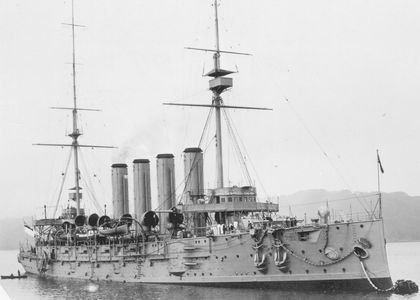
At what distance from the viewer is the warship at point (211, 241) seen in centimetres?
1931

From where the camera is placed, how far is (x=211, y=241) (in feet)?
72.4

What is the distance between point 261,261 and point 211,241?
2.36 m

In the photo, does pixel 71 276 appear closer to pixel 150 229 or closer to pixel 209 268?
pixel 150 229

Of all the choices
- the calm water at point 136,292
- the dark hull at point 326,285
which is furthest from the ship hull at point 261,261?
the calm water at point 136,292

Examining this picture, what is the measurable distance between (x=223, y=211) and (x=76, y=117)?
14624 mm

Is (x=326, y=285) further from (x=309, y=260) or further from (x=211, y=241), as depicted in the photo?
(x=211, y=241)

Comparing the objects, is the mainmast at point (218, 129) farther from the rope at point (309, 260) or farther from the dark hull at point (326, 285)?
the dark hull at point (326, 285)

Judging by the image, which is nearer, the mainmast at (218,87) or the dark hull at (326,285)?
the dark hull at (326,285)

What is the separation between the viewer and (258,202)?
922 inches

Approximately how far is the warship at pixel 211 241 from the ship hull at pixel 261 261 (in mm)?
33

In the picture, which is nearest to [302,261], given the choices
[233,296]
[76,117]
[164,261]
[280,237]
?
[280,237]

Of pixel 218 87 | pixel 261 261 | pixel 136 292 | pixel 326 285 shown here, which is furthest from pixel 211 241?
pixel 218 87

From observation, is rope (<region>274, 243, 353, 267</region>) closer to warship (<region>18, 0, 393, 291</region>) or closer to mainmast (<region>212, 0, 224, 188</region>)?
warship (<region>18, 0, 393, 291</region>)

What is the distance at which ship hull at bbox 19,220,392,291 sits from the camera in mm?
19078
